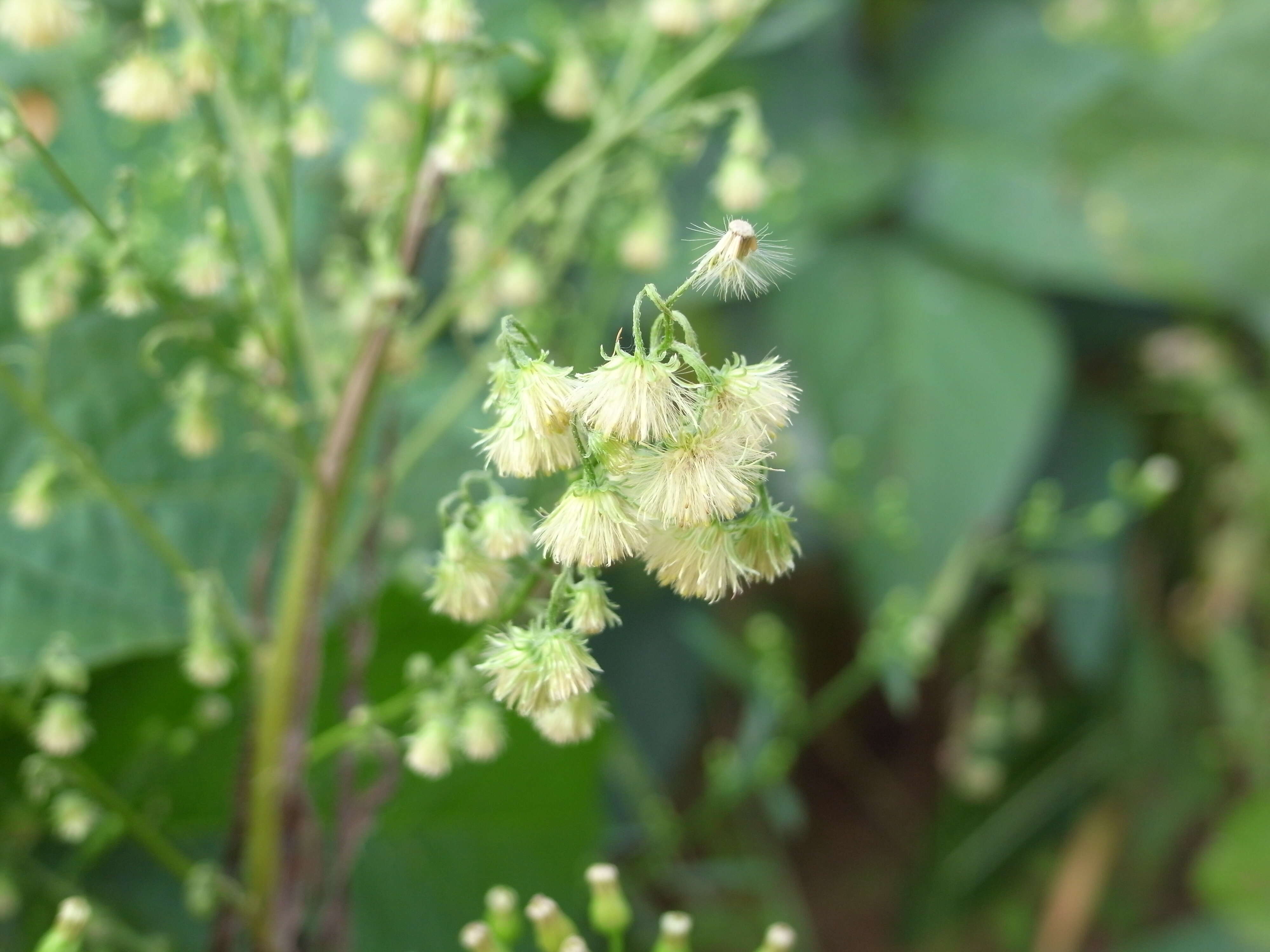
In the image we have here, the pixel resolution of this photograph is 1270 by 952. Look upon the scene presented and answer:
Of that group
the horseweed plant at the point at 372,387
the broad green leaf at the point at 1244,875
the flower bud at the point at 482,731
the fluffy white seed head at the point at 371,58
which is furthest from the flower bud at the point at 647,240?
the broad green leaf at the point at 1244,875

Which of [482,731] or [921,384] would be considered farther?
[921,384]

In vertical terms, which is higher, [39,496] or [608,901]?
[39,496]

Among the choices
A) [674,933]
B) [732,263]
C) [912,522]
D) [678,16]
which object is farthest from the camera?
[912,522]

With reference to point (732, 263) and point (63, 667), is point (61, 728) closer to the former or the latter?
point (63, 667)

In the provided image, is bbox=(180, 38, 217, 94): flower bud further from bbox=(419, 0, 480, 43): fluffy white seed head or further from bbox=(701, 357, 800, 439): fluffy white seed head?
bbox=(701, 357, 800, 439): fluffy white seed head

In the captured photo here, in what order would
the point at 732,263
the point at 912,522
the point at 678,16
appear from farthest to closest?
Result: the point at 912,522 → the point at 678,16 → the point at 732,263

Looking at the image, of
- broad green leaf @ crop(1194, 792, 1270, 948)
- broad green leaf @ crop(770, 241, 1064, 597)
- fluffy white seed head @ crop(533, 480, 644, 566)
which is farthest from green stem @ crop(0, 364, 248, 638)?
broad green leaf @ crop(1194, 792, 1270, 948)

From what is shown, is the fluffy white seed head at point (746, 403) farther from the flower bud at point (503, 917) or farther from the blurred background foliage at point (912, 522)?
the blurred background foliage at point (912, 522)

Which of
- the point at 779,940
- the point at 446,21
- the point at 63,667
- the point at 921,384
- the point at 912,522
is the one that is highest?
the point at 921,384

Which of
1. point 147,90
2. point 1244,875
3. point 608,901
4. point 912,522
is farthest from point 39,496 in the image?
point 1244,875
